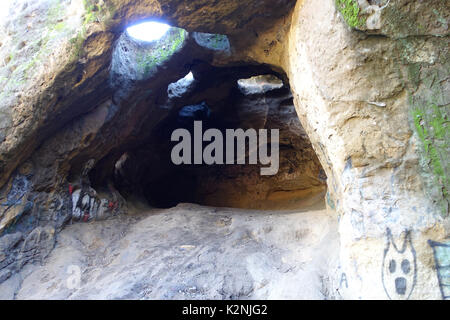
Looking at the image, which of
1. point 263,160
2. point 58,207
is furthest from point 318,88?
point 263,160

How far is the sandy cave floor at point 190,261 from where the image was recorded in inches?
123

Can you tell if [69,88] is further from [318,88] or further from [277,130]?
[277,130]

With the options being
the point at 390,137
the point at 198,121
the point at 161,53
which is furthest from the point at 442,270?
the point at 198,121

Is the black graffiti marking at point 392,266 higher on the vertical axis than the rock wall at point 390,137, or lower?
lower

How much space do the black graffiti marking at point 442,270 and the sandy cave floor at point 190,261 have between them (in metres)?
0.91

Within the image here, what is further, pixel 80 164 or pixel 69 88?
pixel 80 164

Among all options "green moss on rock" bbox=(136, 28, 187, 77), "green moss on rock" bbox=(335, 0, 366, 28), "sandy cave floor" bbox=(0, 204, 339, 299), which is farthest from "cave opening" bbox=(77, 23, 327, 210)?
"green moss on rock" bbox=(335, 0, 366, 28)

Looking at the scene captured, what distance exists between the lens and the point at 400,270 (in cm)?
226

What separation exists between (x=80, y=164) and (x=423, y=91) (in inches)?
188

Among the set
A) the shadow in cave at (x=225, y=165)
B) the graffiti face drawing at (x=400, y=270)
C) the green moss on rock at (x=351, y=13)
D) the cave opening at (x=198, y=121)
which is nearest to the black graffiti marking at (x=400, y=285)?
the graffiti face drawing at (x=400, y=270)

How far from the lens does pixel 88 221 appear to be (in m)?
5.02

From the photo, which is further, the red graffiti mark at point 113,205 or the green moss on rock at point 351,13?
the red graffiti mark at point 113,205

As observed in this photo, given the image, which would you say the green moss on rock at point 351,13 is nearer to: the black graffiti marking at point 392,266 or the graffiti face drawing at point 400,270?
the graffiti face drawing at point 400,270

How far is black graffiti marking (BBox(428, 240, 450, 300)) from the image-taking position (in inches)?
84.7
